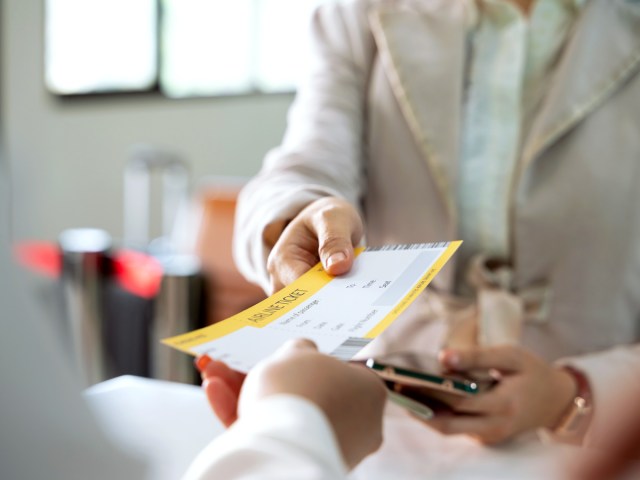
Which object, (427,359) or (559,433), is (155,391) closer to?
(427,359)

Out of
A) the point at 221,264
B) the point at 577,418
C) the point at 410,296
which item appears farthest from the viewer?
the point at 221,264

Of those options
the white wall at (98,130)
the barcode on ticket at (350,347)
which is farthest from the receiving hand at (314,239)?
the white wall at (98,130)

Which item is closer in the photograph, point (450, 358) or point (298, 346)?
point (298, 346)

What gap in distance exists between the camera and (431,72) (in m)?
1.12

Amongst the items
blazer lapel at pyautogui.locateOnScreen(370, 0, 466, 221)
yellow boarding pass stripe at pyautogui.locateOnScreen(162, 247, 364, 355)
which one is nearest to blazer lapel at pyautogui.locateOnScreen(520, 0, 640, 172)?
blazer lapel at pyautogui.locateOnScreen(370, 0, 466, 221)

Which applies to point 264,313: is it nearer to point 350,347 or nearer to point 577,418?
point 350,347

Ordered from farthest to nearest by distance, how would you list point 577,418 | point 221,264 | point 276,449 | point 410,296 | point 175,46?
point 175,46 → point 221,264 → point 577,418 → point 410,296 → point 276,449

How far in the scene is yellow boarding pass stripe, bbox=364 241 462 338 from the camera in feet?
1.79

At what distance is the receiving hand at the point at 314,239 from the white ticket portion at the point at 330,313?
3 cm

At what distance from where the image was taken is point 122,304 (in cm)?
266

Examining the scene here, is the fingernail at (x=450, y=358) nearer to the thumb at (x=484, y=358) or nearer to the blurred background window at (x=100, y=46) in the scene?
the thumb at (x=484, y=358)

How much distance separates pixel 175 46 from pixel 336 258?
397cm

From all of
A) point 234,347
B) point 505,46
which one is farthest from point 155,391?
point 505,46

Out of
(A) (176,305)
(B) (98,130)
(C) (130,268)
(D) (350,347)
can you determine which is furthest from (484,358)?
(B) (98,130)
